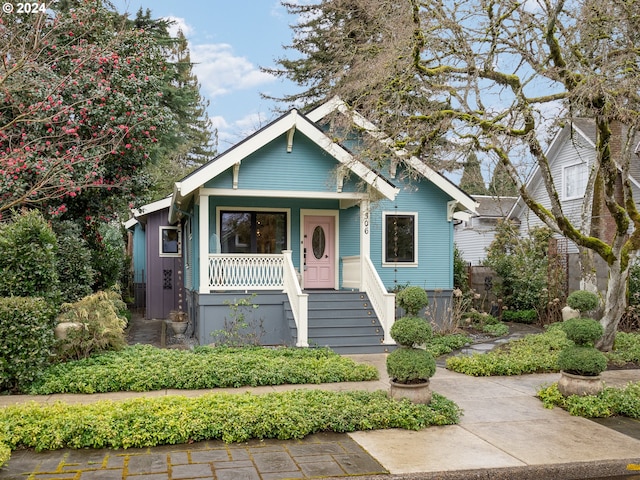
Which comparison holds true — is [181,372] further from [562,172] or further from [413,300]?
→ [562,172]

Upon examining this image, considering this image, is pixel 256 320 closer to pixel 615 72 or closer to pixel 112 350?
pixel 112 350

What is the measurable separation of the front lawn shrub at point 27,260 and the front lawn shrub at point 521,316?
43.6 feet

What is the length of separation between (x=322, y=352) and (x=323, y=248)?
525 centimetres

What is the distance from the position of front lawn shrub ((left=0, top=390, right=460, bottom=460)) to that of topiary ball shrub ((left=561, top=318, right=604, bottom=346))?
213 cm

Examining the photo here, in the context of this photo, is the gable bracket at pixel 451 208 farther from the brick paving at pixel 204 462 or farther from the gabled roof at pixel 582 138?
the brick paving at pixel 204 462

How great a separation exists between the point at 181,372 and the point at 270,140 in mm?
6374

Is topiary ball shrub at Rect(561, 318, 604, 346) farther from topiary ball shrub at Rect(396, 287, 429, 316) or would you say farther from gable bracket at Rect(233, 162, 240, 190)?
gable bracket at Rect(233, 162, 240, 190)

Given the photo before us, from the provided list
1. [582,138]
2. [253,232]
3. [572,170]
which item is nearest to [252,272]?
[253,232]

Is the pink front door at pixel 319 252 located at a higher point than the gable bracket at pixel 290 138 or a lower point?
lower

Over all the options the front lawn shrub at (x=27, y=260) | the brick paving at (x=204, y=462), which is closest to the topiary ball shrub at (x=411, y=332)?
the brick paving at (x=204, y=462)

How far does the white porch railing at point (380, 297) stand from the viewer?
39.9 feet

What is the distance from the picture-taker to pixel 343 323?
40.5ft

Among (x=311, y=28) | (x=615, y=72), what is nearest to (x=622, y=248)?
(x=615, y=72)

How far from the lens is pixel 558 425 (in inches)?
264
